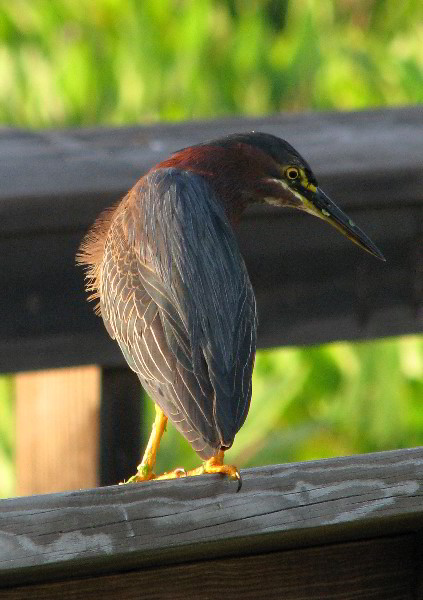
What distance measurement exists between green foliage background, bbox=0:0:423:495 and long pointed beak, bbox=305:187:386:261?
1964mm

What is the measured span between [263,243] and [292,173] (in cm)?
25

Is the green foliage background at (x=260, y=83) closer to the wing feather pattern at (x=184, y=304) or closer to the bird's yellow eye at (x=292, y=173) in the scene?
the bird's yellow eye at (x=292, y=173)

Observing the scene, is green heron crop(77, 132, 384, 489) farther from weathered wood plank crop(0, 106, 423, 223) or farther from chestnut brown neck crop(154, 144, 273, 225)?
weathered wood plank crop(0, 106, 423, 223)

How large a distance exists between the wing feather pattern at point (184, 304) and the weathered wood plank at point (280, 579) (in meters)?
0.34

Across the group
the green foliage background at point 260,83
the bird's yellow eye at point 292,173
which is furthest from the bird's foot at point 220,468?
the green foliage background at point 260,83

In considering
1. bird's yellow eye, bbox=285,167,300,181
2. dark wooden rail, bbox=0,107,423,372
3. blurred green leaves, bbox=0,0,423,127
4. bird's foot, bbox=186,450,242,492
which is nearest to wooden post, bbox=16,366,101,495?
dark wooden rail, bbox=0,107,423,372

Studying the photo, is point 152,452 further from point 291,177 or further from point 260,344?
point 291,177

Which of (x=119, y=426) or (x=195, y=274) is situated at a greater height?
(x=195, y=274)

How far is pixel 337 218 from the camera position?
9.02 ft

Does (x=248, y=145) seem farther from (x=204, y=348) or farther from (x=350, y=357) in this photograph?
(x=350, y=357)

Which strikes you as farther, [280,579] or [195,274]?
[195,274]

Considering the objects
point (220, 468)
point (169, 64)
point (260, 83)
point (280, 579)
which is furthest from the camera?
point (260, 83)

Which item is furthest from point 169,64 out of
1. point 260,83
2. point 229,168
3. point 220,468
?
point 220,468

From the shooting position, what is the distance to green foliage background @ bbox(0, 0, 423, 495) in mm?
4867
